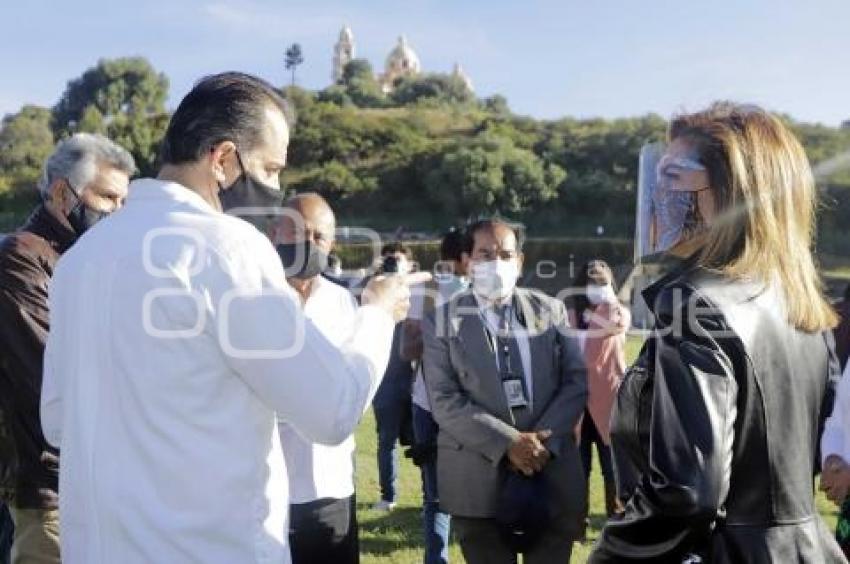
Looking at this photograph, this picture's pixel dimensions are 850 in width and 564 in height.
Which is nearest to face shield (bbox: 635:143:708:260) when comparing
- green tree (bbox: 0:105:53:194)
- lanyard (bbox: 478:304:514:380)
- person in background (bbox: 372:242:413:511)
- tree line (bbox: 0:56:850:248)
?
lanyard (bbox: 478:304:514:380)

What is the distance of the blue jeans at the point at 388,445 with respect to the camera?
6.96 meters

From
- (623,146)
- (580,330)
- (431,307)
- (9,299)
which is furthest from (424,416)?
(623,146)

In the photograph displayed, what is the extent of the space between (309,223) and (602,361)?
3.52 m

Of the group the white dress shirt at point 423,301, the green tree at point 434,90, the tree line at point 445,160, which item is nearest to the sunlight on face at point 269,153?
the white dress shirt at point 423,301

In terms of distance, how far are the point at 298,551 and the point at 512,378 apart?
1321 millimetres

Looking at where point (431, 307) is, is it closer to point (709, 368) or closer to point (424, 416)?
point (424, 416)

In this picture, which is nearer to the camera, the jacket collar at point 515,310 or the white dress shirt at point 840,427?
the white dress shirt at point 840,427

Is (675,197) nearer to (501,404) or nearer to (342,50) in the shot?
(501,404)

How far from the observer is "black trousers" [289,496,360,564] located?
315 cm

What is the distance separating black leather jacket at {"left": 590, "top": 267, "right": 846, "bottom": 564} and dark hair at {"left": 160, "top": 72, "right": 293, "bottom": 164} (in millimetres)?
996

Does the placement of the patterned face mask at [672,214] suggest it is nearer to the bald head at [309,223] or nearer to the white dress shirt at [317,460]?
the white dress shirt at [317,460]

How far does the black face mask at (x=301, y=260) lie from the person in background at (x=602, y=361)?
11.4 ft

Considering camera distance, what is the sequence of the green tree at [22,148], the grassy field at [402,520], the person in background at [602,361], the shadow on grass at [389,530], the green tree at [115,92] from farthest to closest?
the green tree at [115,92] < the green tree at [22,148] < the person in background at [602,361] < the shadow on grass at [389,530] < the grassy field at [402,520]

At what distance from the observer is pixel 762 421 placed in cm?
194
